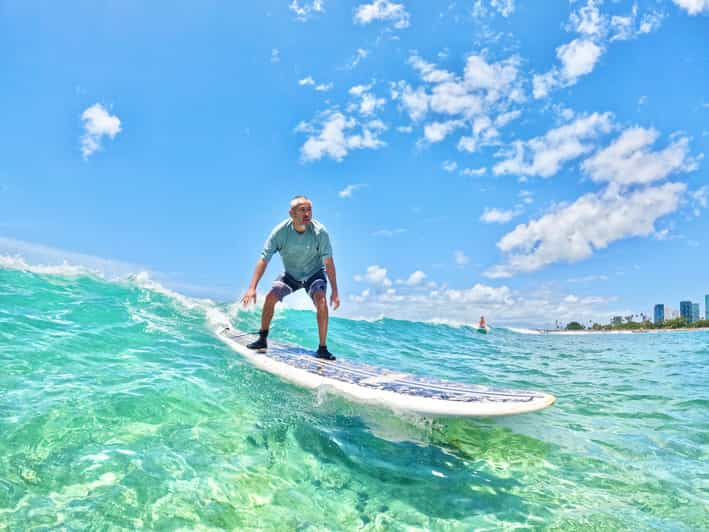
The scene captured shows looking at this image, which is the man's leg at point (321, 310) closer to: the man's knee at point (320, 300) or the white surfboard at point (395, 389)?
the man's knee at point (320, 300)

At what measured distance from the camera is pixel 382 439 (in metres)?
4.79

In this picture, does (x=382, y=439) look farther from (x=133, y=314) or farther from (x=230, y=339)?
(x=133, y=314)

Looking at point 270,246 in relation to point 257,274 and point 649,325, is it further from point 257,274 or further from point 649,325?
point 649,325

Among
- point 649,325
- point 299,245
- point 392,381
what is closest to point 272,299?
point 299,245

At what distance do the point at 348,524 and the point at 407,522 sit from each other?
45 cm

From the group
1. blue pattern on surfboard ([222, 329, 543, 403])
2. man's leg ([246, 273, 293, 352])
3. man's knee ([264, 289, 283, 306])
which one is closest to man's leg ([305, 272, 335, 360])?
blue pattern on surfboard ([222, 329, 543, 403])

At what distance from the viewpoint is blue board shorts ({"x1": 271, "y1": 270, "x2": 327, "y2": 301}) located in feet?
23.5

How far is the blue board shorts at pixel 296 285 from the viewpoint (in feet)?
23.5

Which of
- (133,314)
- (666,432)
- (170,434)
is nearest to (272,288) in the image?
(170,434)

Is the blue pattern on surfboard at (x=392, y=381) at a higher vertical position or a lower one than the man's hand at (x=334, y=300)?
lower

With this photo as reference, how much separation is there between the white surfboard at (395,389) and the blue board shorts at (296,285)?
1096 mm

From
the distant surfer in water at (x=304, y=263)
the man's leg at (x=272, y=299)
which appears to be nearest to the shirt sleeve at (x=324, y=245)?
the distant surfer in water at (x=304, y=263)

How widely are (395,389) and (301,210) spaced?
3.16m

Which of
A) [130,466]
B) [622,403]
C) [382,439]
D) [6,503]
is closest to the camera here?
[6,503]
